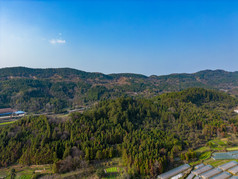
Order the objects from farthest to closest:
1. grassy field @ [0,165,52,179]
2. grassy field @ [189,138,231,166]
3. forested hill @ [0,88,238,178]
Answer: grassy field @ [189,138,231,166]
forested hill @ [0,88,238,178]
grassy field @ [0,165,52,179]

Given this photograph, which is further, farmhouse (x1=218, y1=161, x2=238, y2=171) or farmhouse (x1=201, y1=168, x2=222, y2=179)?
farmhouse (x1=218, y1=161, x2=238, y2=171)

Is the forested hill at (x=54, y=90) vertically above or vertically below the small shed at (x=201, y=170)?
above

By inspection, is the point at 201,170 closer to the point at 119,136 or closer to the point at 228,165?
the point at 228,165

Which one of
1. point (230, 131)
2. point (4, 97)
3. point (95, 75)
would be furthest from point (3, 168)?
point (95, 75)

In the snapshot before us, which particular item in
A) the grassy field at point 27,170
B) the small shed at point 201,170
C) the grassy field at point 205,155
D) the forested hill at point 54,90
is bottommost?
the grassy field at point 27,170

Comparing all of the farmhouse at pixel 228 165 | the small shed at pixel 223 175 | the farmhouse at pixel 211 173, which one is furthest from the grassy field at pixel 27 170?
the farmhouse at pixel 228 165

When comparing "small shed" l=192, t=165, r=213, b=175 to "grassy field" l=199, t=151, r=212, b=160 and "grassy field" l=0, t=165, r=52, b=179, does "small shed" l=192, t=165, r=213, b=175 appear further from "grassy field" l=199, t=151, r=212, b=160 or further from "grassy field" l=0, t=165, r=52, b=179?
"grassy field" l=0, t=165, r=52, b=179

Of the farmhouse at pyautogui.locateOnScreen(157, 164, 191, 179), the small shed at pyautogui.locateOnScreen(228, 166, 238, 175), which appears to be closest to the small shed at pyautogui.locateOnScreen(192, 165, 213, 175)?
the farmhouse at pyautogui.locateOnScreen(157, 164, 191, 179)

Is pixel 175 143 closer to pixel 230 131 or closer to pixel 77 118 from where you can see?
pixel 230 131

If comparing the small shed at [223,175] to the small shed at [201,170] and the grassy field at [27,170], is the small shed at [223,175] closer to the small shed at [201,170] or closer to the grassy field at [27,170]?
the small shed at [201,170]
